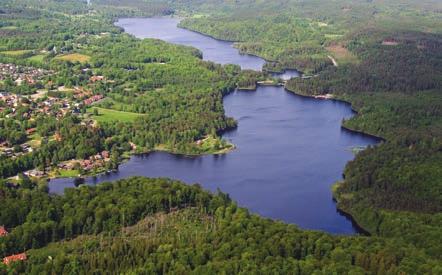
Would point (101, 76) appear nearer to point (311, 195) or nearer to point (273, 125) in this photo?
point (273, 125)

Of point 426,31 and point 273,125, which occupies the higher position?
point 426,31

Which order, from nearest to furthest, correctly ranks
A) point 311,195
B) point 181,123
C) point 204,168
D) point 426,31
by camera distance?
point 311,195
point 204,168
point 181,123
point 426,31

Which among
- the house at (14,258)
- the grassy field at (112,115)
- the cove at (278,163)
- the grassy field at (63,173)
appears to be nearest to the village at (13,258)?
the house at (14,258)

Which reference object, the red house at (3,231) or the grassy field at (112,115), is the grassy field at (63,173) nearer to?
the red house at (3,231)

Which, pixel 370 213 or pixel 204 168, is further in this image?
pixel 204 168

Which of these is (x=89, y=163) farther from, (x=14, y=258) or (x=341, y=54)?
(x=341, y=54)

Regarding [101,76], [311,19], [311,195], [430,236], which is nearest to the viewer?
[430,236]

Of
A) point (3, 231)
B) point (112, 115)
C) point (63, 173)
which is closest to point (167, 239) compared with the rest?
point (3, 231)

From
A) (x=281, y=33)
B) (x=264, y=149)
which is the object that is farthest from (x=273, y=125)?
(x=281, y=33)
